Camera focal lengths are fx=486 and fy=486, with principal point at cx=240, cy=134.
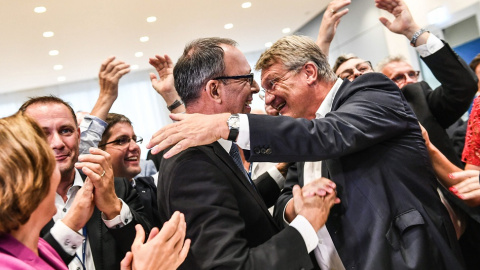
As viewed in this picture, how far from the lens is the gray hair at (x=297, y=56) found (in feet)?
6.49

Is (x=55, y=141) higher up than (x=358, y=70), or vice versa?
(x=55, y=141)

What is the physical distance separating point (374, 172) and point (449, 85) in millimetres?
1338

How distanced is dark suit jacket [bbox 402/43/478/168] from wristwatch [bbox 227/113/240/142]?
4.59ft

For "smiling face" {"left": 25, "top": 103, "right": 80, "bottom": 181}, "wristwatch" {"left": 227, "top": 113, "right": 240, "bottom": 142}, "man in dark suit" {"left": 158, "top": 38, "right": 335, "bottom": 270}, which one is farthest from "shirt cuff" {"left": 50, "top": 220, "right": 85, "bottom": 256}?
"wristwatch" {"left": 227, "top": 113, "right": 240, "bottom": 142}

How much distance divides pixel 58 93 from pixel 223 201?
13748 mm

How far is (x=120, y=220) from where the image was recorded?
73.4 inches

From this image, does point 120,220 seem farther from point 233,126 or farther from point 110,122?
point 110,122

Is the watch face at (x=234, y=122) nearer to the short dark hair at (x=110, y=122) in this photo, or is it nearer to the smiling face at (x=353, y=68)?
the short dark hair at (x=110, y=122)

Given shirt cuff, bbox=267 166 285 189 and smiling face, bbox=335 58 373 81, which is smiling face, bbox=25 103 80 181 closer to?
shirt cuff, bbox=267 166 285 189

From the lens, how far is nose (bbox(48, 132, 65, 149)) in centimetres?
216

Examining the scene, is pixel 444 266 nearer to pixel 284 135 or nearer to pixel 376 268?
pixel 376 268

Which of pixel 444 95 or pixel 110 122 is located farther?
pixel 110 122

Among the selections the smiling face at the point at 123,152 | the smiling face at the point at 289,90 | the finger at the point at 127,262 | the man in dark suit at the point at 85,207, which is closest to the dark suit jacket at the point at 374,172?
the smiling face at the point at 289,90

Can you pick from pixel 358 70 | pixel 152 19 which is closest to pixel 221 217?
pixel 358 70
